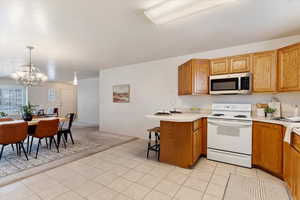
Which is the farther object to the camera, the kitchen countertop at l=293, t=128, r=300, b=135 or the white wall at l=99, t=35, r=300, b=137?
the white wall at l=99, t=35, r=300, b=137

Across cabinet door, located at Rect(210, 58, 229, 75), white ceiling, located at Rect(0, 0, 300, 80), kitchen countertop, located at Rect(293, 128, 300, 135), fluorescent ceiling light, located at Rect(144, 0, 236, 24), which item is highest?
white ceiling, located at Rect(0, 0, 300, 80)

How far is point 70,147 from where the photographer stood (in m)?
3.62

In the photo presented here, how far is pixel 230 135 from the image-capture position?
8.65 feet

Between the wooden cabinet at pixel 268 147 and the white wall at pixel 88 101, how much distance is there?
21.5 ft

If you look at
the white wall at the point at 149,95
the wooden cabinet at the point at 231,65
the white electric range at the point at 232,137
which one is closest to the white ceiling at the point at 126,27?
the white wall at the point at 149,95

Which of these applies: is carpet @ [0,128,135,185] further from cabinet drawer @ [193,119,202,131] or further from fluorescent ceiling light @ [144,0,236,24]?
fluorescent ceiling light @ [144,0,236,24]

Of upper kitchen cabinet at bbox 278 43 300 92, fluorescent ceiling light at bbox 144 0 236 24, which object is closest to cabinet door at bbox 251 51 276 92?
upper kitchen cabinet at bbox 278 43 300 92

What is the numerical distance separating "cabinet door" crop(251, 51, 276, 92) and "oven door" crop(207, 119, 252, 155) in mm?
739

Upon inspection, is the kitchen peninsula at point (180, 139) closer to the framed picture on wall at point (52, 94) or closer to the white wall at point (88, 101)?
the white wall at point (88, 101)

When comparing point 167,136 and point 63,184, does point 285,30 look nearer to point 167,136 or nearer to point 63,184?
point 167,136

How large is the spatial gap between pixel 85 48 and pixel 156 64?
191 cm

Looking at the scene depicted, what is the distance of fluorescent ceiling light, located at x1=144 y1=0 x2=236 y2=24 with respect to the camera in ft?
5.16

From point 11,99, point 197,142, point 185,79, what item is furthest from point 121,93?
point 11,99

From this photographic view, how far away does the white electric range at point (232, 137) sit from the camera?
251cm
